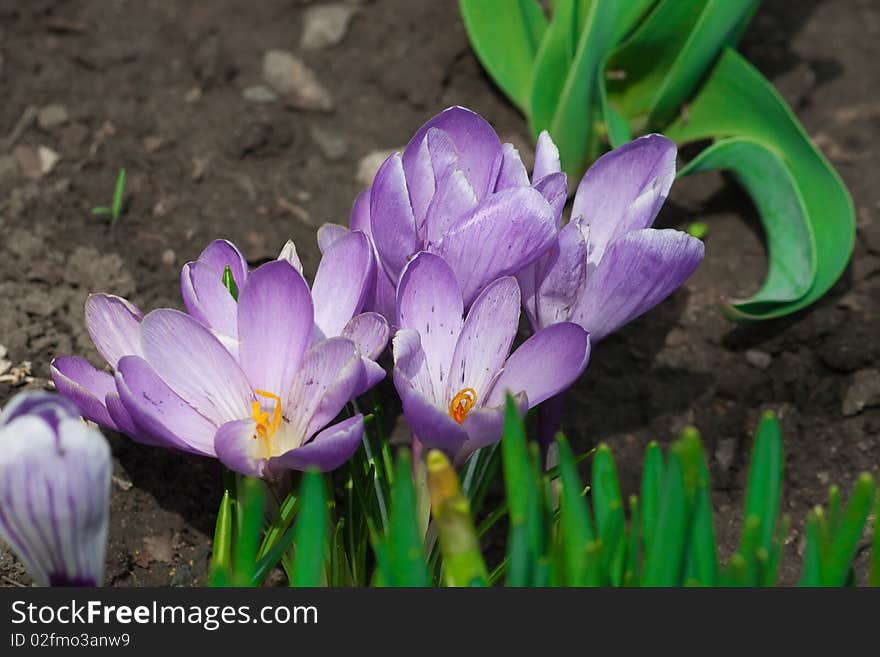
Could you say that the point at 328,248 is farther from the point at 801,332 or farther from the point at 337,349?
the point at 801,332

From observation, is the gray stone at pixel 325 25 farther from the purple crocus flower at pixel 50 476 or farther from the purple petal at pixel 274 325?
the purple crocus flower at pixel 50 476

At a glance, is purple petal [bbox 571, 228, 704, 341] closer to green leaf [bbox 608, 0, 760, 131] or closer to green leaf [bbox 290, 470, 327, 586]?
green leaf [bbox 290, 470, 327, 586]

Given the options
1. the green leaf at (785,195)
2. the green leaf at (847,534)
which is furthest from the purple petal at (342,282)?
the green leaf at (785,195)

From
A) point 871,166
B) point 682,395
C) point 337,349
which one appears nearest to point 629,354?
point 682,395

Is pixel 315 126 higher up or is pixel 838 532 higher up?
pixel 315 126

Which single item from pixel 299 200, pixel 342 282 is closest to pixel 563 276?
pixel 342 282

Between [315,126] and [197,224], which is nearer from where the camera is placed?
[197,224]
